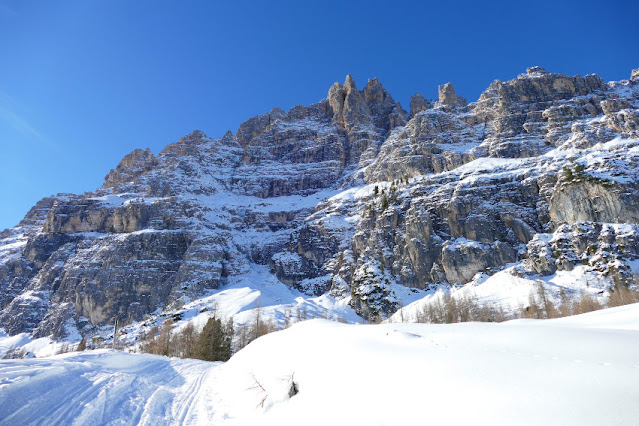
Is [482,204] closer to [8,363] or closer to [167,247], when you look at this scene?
[8,363]

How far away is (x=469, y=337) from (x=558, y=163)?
121863 mm

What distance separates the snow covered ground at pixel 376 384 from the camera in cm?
598

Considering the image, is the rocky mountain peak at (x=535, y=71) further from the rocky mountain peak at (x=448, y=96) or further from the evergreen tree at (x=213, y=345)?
the evergreen tree at (x=213, y=345)

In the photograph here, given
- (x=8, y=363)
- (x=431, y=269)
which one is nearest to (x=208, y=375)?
(x=8, y=363)

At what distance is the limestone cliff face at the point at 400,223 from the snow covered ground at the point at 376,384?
282 ft

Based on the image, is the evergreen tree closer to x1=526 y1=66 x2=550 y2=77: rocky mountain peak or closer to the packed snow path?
the packed snow path

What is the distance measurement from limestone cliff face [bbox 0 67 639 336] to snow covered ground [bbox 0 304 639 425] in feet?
282

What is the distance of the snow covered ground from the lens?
5977 millimetres

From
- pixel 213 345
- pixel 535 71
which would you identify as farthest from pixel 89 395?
pixel 535 71

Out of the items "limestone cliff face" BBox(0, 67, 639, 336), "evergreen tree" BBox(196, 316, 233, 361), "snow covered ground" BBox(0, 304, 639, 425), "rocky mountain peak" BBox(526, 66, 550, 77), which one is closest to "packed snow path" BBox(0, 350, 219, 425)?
"snow covered ground" BBox(0, 304, 639, 425)

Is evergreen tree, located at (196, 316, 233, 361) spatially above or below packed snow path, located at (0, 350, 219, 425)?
Result: below

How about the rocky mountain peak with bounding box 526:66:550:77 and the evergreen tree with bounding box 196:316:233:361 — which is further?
the rocky mountain peak with bounding box 526:66:550:77

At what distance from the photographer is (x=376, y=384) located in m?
8.27

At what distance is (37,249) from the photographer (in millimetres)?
169250
